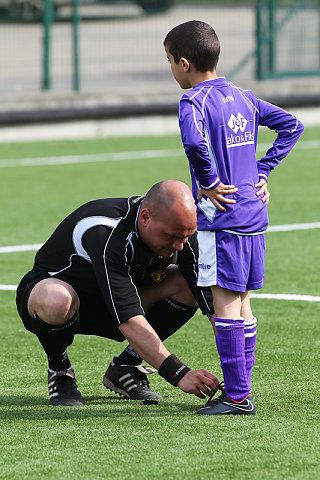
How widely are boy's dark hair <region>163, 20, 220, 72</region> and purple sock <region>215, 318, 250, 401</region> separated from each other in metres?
1.07

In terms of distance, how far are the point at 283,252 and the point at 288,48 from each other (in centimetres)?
1030

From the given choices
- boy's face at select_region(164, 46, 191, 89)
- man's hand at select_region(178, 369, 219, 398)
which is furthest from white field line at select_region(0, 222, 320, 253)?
man's hand at select_region(178, 369, 219, 398)

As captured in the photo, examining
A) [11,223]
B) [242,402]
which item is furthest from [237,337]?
[11,223]

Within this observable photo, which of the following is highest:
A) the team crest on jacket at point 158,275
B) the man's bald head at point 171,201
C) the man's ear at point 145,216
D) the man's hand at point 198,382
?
the man's bald head at point 171,201

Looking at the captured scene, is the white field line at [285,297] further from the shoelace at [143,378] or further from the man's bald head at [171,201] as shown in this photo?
the man's bald head at [171,201]

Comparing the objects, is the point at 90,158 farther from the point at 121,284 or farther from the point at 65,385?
the point at 121,284

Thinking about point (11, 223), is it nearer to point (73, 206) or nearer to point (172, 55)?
point (73, 206)

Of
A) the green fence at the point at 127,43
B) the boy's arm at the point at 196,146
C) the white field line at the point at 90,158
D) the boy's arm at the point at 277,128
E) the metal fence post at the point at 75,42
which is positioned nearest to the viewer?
the boy's arm at the point at 196,146

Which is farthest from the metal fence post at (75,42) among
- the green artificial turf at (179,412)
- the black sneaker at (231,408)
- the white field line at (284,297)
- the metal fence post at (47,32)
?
the black sneaker at (231,408)

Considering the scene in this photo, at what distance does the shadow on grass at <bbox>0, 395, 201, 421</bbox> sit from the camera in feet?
13.9

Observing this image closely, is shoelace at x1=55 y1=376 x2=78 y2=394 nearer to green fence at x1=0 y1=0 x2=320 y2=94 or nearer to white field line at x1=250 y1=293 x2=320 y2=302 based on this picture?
white field line at x1=250 y1=293 x2=320 y2=302

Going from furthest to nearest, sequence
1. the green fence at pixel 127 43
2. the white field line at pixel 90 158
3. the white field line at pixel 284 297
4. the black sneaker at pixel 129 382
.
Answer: the green fence at pixel 127 43
the white field line at pixel 90 158
the white field line at pixel 284 297
the black sneaker at pixel 129 382

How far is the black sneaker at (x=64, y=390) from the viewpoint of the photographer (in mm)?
4484

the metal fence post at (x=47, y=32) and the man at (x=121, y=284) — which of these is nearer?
the man at (x=121, y=284)
